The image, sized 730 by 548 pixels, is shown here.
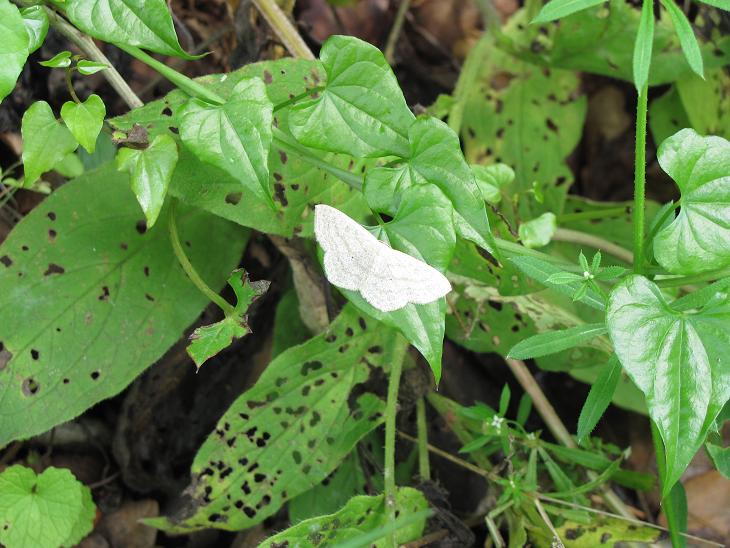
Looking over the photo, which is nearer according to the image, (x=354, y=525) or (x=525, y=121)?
(x=354, y=525)

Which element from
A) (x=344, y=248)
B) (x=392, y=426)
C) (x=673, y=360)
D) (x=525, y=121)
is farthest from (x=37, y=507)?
(x=525, y=121)

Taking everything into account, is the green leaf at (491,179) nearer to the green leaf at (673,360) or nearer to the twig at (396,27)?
the green leaf at (673,360)

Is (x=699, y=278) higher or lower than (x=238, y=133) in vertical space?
lower

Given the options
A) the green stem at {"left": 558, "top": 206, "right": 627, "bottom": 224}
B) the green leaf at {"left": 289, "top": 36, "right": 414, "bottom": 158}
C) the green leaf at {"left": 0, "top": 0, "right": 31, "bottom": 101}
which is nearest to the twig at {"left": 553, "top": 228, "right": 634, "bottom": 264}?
the green stem at {"left": 558, "top": 206, "right": 627, "bottom": 224}

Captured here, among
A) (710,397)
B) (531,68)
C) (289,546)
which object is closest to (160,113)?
(289,546)

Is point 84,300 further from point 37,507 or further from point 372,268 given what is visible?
point 372,268

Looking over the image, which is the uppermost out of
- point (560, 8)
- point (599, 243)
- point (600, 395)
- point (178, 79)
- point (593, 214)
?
point (178, 79)
